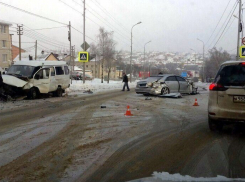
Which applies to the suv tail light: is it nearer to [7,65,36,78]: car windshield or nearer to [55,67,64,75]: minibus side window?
[7,65,36,78]: car windshield

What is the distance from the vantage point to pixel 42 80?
1639cm

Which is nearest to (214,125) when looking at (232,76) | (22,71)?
(232,76)

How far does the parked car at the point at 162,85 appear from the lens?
17.6 metres

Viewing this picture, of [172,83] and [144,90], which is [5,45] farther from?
[172,83]

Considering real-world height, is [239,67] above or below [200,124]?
above

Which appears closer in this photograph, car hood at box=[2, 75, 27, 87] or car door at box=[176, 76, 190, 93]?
car hood at box=[2, 75, 27, 87]

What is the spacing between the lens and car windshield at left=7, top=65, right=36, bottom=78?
15886mm

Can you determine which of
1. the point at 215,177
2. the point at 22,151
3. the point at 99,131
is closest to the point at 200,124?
the point at 99,131

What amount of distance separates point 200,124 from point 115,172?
471 centimetres

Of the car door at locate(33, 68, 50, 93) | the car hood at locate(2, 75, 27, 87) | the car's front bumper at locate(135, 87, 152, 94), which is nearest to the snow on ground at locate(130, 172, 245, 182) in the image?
the car hood at locate(2, 75, 27, 87)

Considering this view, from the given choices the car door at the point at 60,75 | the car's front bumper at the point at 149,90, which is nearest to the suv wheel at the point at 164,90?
the car's front bumper at the point at 149,90

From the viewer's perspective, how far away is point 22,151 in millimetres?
5660

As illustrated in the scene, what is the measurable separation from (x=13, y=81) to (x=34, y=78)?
1311 millimetres

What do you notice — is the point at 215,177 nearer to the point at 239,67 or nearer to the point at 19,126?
the point at 239,67
